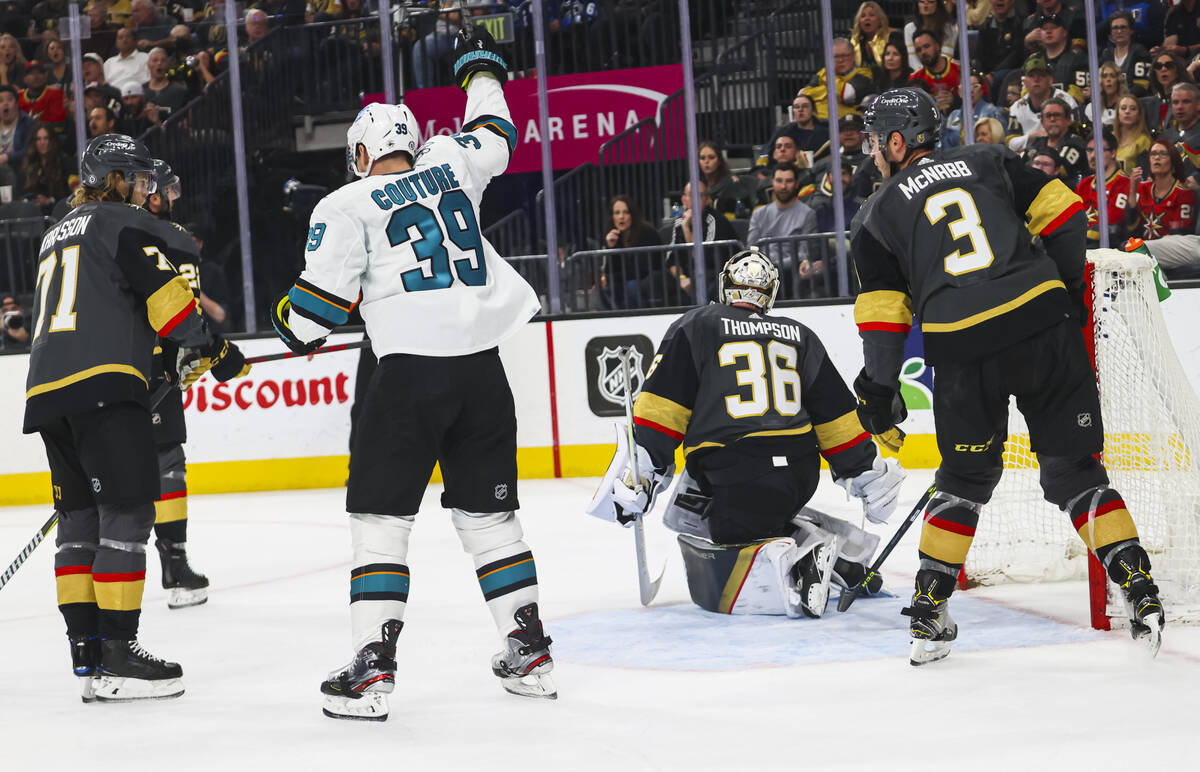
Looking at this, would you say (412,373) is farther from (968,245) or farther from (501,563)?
(968,245)

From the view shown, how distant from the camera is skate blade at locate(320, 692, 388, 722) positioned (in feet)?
9.75

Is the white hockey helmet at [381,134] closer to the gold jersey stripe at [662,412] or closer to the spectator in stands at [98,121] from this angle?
the gold jersey stripe at [662,412]

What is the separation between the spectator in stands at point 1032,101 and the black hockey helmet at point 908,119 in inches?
184

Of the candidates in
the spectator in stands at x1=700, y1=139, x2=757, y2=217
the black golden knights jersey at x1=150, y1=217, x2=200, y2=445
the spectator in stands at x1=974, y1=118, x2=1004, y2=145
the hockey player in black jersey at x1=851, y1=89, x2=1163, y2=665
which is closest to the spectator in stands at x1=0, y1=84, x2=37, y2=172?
the spectator in stands at x1=700, y1=139, x2=757, y2=217

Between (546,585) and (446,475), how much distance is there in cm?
153

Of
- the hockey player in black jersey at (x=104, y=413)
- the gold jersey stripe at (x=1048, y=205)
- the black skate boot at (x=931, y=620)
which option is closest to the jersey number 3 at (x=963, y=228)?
the gold jersey stripe at (x=1048, y=205)

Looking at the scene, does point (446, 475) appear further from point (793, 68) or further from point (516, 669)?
point (793, 68)

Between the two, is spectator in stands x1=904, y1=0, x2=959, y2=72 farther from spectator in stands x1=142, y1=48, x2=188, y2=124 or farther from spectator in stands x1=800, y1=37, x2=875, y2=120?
spectator in stands x1=142, y1=48, x2=188, y2=124

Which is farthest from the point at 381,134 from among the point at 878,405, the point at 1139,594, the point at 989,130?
the point at 989,130

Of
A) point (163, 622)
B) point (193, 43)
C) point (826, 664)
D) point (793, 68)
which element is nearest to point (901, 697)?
point (826, 664)

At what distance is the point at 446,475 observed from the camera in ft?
10.3

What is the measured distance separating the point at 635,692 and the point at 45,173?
23.4ft

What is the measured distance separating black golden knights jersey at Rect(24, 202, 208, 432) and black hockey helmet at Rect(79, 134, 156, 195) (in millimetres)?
92

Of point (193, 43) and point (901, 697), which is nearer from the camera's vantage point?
point (901, 697)
